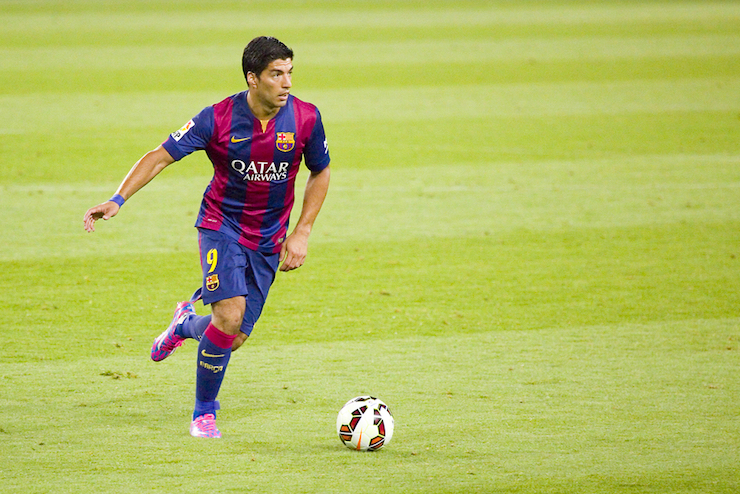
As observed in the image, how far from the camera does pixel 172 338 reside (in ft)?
19.6

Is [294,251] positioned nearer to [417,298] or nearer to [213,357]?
[213,357]

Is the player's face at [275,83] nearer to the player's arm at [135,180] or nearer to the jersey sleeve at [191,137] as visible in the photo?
the jersey sleeve at [191,137]

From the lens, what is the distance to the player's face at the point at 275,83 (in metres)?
5.28

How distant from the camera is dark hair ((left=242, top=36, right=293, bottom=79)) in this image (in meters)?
5.27

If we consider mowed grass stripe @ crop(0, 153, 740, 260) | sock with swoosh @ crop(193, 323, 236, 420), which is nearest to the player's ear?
sock with swoosh @ crop(193, 323, 236, 420)

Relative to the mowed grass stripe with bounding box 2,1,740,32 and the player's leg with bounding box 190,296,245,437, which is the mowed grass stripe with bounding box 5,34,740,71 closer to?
the mowed grass stripe with bounding box 2,1,740,32

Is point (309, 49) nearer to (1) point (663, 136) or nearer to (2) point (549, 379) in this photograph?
(1) point (663, 136)

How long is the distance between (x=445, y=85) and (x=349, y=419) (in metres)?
16.4

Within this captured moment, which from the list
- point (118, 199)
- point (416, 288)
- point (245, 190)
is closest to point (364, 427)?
point (245, 190)

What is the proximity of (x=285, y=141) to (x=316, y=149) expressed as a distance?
0.70ft

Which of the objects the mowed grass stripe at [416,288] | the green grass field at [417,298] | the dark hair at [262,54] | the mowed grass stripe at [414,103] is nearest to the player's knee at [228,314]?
the green grass field at [417,298]

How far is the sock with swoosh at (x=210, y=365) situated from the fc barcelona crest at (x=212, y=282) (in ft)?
0.66

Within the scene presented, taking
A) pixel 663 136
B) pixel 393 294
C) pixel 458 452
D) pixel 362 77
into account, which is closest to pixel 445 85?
pixel 362 77

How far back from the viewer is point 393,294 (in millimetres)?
8422
